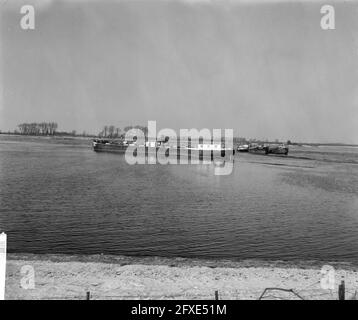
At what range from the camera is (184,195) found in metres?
31.8

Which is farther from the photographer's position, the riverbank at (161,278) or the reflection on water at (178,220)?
the reflection on water at (178,220)

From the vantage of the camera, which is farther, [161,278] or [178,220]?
[178,220]

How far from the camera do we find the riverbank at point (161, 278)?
9.77m

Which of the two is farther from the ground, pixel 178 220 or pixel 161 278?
pixel 178 220

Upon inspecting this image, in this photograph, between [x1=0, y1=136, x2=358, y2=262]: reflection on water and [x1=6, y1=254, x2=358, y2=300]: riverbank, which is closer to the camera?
[x1=6, y1=254, x2=358, y2=300]: riverbank

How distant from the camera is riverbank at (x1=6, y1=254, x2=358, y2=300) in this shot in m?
9.77

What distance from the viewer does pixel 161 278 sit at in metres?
11.2
